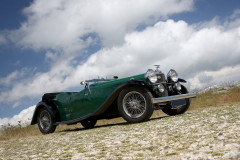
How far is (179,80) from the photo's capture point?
7.10 metres

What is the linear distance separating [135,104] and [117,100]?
1.68 feet

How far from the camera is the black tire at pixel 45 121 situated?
25.6 ft

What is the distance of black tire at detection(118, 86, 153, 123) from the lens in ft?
18.3

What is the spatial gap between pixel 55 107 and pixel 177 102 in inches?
157

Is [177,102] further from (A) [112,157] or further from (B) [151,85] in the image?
(A) [112,157]

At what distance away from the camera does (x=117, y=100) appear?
608 cm

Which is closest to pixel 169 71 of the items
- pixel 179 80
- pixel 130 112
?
pixel 179 80

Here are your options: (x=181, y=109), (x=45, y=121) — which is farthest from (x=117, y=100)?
(x=45, y=121)

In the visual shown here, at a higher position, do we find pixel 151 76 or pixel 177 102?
pixel 151 76

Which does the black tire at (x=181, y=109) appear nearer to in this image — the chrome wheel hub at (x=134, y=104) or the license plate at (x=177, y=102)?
the license plate at (x=177, y=102)

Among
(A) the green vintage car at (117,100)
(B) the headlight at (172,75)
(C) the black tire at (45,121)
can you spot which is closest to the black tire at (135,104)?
(A) the green vintage car at (117,100)

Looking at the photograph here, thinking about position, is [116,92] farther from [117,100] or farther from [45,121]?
[45,121]

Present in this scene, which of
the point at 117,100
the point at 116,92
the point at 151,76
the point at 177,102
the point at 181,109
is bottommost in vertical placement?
the point at 181,109

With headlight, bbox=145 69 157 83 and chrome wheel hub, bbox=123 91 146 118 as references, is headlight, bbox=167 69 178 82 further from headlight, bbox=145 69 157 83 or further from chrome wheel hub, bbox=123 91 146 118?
chrome wheel hub, bbox=123 91 146 118
